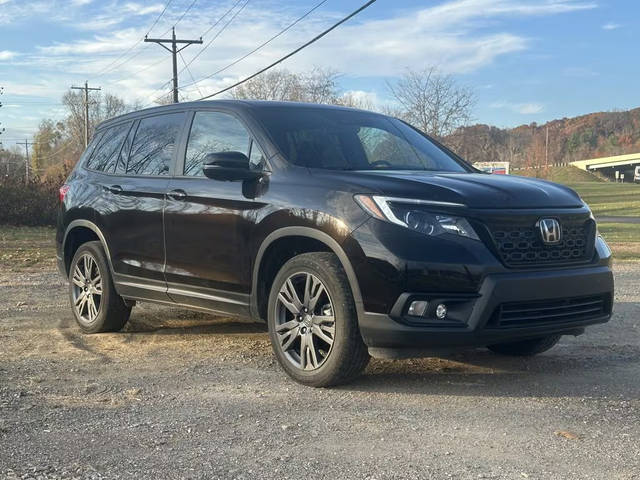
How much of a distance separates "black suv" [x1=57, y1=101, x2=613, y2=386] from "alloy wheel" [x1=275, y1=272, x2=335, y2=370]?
0.01 metres

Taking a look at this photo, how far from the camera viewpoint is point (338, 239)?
426 centimetres

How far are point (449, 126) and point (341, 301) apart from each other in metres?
25.9

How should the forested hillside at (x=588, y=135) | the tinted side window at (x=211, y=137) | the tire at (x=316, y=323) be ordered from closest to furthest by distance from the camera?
the tire at (x=316, y=323) < the tinted side window at (x=211, y=137) < the forested hillside at (x=588, y=135)

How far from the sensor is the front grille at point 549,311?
4.16m

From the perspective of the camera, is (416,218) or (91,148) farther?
(91,148)

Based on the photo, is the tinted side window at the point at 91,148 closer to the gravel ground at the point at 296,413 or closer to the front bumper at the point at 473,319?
the gravel ground at the point at 296,413

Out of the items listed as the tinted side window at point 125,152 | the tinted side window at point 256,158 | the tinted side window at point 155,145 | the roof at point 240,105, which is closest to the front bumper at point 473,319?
the tinted side window at point 256,158

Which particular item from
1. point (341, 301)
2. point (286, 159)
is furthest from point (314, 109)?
point (341, 301)

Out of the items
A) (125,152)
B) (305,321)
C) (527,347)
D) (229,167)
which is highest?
(125,152)

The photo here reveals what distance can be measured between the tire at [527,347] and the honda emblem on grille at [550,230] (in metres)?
1.21

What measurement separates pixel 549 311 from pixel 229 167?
227 cm

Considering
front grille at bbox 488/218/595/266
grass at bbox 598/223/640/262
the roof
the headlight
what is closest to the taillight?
the roof

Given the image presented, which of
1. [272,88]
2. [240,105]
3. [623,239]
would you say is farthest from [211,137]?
[272,88]

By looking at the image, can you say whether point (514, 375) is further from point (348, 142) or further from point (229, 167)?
point (229, 167)
